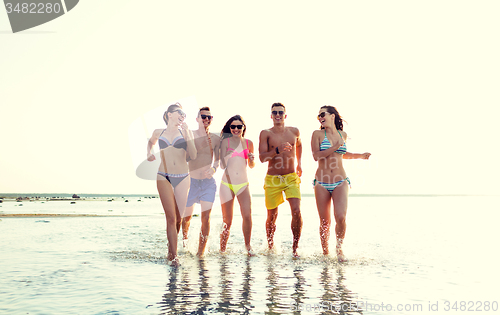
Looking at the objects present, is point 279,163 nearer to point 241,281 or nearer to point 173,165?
point 173,165

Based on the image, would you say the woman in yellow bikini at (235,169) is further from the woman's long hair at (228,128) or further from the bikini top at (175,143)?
A: the bikini top at (175,143)

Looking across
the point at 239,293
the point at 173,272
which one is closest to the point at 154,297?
the point at 239,293

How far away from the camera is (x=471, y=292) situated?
5965 mm

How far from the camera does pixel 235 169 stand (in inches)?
341

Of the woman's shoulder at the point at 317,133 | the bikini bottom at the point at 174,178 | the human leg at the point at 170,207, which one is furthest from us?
the woman's shoulder at the point at 317,133

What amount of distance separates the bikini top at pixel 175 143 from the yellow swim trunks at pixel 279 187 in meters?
2.12

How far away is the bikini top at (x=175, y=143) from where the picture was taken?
24.6 ft

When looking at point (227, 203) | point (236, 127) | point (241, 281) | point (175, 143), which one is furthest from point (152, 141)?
point (241, 281)

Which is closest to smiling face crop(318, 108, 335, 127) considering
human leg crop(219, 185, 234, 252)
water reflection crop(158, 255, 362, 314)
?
human leg crop(219, 185, 234, 252)

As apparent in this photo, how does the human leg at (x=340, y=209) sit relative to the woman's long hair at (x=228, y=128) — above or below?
below

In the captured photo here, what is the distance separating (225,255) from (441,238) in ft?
27.0

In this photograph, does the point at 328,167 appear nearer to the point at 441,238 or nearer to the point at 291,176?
the point at 291,176

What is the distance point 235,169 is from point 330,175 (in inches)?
79.7

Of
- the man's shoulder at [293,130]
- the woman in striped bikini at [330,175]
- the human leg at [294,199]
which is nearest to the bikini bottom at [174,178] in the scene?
the human leg at [294,199]
